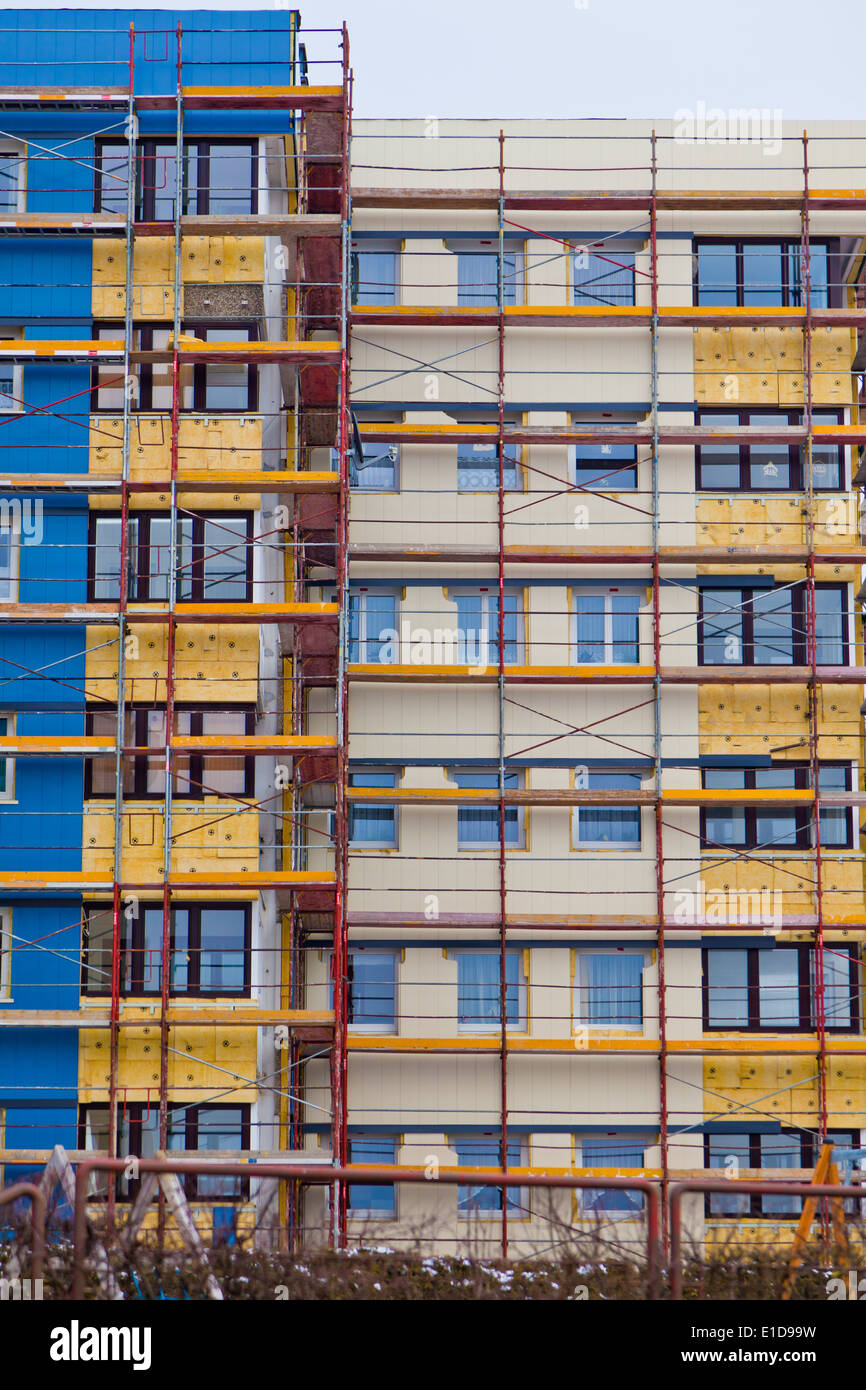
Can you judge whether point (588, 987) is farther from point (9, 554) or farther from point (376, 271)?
point (376, 271)

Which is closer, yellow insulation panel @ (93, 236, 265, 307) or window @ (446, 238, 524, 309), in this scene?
yellow insulation panel @ (93, 236, 265, 307)

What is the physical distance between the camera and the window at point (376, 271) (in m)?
28.5

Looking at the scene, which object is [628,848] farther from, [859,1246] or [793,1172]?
[859,1246]

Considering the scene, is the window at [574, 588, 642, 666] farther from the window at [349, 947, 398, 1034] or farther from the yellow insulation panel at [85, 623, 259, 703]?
the window at [349, 947, 398, 1034]

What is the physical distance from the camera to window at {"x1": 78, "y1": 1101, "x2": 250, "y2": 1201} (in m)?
24.4

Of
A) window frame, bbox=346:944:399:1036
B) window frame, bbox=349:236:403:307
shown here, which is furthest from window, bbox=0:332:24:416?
window frame, bbox=346:944:399:1036

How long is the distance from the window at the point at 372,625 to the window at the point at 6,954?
24.0 feet

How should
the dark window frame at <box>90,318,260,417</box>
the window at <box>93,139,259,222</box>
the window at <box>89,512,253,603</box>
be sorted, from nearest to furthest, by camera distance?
the window at <box>89,512,253,603</box> → the dark window frame at <box>90,318,260,417</box> → the window at <box>93,139,259,222</box>

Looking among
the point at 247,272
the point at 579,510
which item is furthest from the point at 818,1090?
the point at 247,272

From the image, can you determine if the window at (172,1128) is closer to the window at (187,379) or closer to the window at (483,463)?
the window at (187,379)

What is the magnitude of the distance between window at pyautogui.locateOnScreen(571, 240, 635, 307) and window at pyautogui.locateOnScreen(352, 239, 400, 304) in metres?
3.32

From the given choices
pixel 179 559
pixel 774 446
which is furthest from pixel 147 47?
pixel 774 446

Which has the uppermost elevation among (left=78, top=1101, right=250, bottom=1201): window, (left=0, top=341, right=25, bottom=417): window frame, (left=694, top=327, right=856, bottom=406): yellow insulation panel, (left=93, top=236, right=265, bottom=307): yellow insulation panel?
(left=93, top=236, right=265, bottom=307): yellow insulation panel

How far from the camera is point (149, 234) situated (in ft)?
85.4
